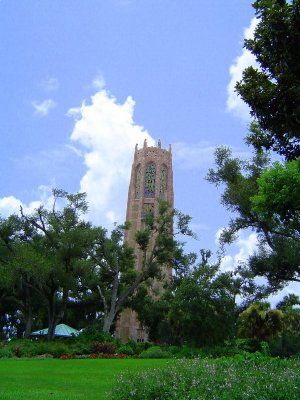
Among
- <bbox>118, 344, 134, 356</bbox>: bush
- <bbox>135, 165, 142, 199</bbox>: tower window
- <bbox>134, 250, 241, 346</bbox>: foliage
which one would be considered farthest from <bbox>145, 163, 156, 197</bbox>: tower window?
<bbox>118, 344, 134, 356</bbox>: bush

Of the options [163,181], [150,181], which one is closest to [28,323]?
[150,181]

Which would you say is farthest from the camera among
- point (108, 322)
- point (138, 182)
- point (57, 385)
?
point (138, 182)

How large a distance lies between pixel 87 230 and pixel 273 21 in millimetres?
27652

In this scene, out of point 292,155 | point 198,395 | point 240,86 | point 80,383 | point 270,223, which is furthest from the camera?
point 270,223

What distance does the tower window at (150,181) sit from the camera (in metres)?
66.6

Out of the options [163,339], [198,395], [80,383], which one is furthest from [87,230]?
[198,395]

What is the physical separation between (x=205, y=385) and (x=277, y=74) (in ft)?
16.0

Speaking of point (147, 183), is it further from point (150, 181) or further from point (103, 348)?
point (103, 348)

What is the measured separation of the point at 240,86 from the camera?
740 centimetres

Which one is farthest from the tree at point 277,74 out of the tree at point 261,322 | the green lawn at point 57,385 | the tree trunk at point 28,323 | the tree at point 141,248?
the tree trunk at point 28,323

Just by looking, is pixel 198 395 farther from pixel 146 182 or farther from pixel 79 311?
pixel 146 182

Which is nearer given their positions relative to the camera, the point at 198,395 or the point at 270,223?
the point at 198,395

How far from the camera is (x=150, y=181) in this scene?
67.1 metres

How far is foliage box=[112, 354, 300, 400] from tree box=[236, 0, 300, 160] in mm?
3825
